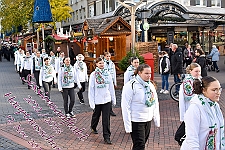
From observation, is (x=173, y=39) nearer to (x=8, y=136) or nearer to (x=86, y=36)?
(x=86, y=36)

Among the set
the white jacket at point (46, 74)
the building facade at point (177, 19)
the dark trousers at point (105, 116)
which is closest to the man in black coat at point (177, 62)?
the white jacket at point (46, 74)

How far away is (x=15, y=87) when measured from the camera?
639 inches

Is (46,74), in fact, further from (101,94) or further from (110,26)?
(110,26)

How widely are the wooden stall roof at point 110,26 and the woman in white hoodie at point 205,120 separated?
13299mm

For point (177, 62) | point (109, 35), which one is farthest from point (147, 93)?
point (109, 35)

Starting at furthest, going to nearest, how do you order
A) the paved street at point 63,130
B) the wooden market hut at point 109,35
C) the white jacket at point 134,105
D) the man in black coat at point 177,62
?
the wooden market hut at point 109,35 → the man in black coat at point 177,62 → the paved street at point 63,130 → the white jacket at point 134,105

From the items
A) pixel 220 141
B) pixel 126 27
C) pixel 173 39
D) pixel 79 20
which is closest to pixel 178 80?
pixel 126 27

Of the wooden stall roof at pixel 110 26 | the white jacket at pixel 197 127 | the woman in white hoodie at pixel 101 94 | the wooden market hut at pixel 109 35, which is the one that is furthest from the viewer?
the wooden market hut at pixel 109 35

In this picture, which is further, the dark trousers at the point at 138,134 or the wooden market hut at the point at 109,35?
the wooden market hut at the point at 109,35

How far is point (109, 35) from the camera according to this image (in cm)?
1703

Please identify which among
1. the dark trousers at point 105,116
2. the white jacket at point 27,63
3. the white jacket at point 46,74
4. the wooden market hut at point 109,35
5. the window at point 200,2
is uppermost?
the window at point 200,2

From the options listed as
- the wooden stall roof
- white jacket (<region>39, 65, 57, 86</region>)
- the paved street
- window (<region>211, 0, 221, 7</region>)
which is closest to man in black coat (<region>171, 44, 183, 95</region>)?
the paved street

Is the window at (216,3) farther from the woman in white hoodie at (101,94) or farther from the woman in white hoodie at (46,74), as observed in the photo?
the woman in white hoodie at (101,94)

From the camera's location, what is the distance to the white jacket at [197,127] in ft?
10.9
